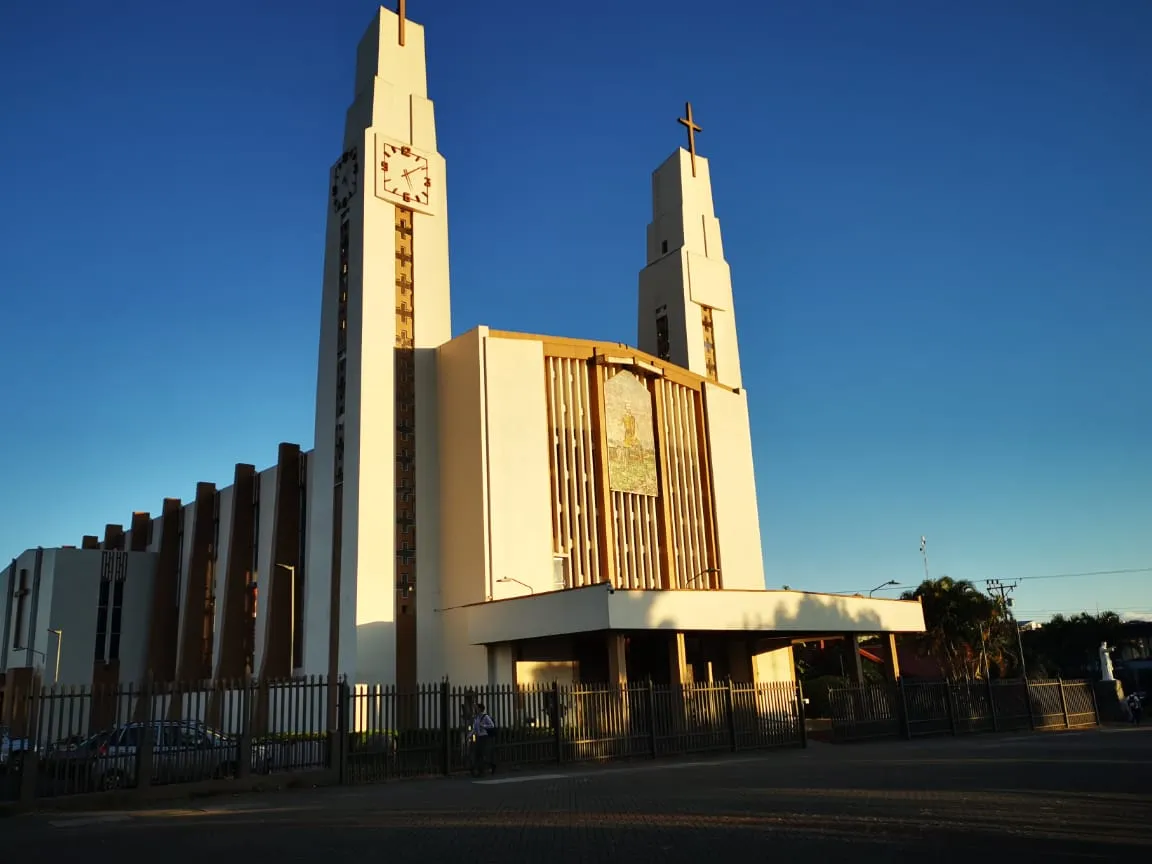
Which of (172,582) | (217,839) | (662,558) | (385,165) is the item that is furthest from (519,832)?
(172,582)

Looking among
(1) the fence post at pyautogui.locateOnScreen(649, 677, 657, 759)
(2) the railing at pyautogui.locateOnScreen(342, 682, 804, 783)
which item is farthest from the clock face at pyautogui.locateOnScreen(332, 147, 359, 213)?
(1) the fence post at pyautogui.locateOnScreen(649, 677, 657, 759)

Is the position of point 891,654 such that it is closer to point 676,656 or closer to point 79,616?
point 676,656

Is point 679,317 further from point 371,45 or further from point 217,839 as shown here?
point 217,839

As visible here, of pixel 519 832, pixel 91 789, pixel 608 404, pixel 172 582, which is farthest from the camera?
pixel 172 582

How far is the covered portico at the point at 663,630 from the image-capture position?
1222 inches

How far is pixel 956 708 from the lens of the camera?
33938 mm

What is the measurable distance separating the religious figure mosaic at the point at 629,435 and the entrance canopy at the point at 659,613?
25.0 feet

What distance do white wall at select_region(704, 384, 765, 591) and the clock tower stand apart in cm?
1309

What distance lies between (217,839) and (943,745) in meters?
21.2

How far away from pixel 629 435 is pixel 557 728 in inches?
729

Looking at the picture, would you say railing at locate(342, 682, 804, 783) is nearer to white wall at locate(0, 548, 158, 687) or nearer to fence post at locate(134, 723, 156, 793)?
fence post at locate(134, 723, 156, 793)

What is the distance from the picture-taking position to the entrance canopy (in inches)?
1208

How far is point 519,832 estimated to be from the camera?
11.5 meters

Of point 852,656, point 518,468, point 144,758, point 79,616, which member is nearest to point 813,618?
point 852,656
